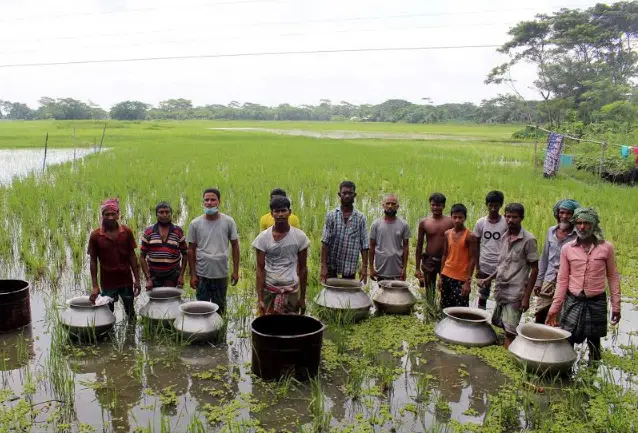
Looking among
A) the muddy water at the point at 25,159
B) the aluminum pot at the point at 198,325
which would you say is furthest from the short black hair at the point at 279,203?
the muddy water at the point at 25,159

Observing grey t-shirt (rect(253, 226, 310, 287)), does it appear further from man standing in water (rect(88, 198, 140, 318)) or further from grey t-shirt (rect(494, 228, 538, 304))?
grey t-shirt (rect(494, 228, 538, 304))

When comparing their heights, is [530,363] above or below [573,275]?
below

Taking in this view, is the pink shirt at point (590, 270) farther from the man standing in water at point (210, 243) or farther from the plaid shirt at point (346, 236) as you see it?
the man standing in water at point (210, 243)

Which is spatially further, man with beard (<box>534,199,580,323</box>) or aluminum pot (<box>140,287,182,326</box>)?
aluminum pot (<box>140,287,182,326</box>)

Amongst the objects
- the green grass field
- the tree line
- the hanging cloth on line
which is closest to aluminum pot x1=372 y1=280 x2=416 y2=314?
the green grass field

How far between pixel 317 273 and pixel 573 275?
9.31 ft

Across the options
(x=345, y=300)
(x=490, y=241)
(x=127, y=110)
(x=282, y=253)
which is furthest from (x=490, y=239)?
(x=127, y=110)

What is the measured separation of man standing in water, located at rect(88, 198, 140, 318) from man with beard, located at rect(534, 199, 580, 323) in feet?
10.9

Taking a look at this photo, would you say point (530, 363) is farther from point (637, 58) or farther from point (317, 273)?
point (637, 58)

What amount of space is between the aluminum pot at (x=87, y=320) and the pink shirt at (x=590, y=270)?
11.4ft

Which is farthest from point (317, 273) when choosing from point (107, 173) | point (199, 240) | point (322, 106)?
point (322, 106)

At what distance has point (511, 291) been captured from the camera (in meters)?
4.05

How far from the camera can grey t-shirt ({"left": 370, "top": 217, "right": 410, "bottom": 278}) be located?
4762 millimetres

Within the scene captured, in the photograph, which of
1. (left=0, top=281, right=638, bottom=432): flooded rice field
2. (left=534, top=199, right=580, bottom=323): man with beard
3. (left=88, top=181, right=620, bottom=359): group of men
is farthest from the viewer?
(left=534, top=199, right=580, bottom=323): man with beard
